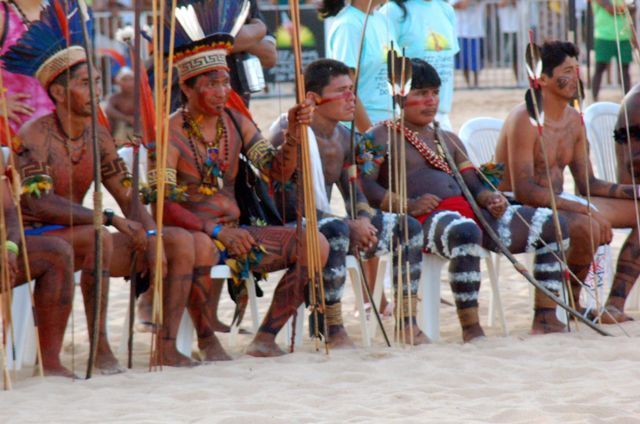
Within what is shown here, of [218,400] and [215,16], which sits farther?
[215,16]

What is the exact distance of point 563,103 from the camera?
6.48 metres

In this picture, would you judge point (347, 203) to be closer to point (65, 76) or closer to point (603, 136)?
point (65, 76)

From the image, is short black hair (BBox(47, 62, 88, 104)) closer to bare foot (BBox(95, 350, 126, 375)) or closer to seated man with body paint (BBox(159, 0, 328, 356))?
seated man with body paint (BBox(159, 0, 328, 356))

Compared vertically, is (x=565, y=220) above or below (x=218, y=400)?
above

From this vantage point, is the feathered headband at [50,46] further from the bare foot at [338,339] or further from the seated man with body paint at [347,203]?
the bare foot at [338,339]

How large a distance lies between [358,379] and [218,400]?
63 cm

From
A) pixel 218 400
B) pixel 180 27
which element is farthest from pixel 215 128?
pixel 218 400

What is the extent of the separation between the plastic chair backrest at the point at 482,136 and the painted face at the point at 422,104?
0.79 meters

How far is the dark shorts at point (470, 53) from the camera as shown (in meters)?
18.1

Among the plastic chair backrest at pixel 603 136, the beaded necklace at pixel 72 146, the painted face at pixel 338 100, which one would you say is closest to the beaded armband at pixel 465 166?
the painted face at pixel 338 100

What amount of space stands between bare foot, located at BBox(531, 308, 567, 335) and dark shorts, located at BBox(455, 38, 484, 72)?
1225 centimetres

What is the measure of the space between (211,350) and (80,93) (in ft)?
3.94

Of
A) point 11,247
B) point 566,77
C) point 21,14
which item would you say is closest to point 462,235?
point 566,77

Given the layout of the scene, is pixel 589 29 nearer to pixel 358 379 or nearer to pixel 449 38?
pixel 449 38
